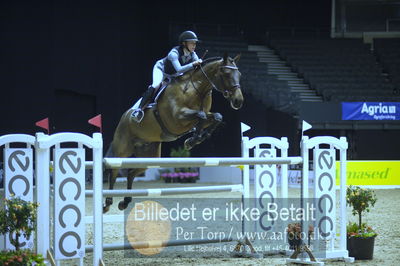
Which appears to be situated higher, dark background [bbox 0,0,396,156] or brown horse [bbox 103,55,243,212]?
dark background [bbox 0,0,396,156]

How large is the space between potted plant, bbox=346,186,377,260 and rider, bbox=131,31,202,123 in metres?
1.82

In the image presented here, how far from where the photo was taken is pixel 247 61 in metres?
18.9

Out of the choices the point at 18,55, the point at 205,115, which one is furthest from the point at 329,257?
the point at 18,55

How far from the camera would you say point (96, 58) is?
53.8 feet

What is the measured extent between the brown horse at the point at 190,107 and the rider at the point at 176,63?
0.07 meters

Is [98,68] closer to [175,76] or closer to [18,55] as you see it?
[18,55]

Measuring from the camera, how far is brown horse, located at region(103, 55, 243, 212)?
5629 mm

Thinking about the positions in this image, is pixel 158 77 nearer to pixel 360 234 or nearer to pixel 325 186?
pixel 325 186

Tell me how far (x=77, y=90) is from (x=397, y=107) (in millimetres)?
8464

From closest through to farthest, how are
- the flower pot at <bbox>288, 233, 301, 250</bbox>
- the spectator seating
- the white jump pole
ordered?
the white jump pole, the flower pot at <bbox>288, 233, 301, 250</bbox>, the spectator seating

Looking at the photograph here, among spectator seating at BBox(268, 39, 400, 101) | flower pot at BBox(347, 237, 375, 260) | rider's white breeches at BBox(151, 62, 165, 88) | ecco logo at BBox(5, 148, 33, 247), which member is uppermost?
spectator seating at BBox(268, 39, 400, 101)

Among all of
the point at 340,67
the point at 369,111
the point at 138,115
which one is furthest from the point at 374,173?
the point at 138,115

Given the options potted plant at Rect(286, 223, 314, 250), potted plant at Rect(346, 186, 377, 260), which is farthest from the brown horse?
potted plant at Rect(346, 186, 377, 260)

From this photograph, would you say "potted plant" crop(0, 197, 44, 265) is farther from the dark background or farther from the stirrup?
the dark background
